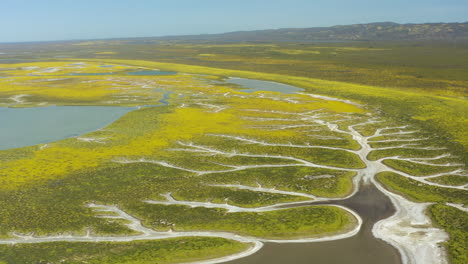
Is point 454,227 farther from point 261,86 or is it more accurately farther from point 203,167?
point 261,86

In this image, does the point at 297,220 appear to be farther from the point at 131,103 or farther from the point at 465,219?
the point at 131,103

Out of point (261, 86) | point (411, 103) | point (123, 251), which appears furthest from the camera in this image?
point (261, 86)

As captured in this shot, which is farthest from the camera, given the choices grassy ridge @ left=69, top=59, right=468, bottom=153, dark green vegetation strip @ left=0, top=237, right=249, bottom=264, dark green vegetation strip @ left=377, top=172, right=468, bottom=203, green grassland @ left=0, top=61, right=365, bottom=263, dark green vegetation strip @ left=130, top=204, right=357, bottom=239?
grassy ridge @ left=69, top=59, right=468, bottom=153

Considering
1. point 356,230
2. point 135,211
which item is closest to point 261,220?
point 356,230

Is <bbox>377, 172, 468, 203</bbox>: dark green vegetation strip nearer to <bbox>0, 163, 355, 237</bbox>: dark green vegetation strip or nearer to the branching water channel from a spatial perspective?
the branching water channel

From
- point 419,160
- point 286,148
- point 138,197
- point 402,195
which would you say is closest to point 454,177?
point 419,160

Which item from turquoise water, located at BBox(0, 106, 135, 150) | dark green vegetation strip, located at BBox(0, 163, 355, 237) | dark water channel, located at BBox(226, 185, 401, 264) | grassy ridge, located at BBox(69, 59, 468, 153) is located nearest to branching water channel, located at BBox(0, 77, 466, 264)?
dark water channel, located at BBox(226, 185, 401, 264)
